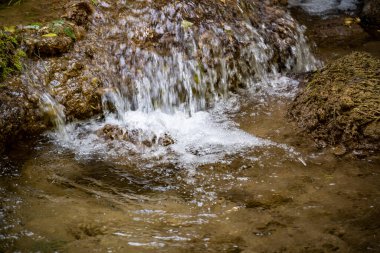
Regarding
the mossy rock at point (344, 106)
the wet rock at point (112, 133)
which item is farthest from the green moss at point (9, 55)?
the mossy rock at point (344, 106)

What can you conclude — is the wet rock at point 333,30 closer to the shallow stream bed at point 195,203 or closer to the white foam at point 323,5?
the white foam at point 323,5

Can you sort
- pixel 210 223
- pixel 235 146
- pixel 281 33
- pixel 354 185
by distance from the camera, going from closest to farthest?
pixel 210 223 → pixel 354 185 → pixel 235 146 → pixel 281 33

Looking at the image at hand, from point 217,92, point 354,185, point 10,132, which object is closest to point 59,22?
point 10,132

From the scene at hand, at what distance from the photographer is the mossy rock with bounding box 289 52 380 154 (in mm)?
4418

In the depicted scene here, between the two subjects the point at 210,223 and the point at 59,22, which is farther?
the point at 59,22

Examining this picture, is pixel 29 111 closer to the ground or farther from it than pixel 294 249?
farther from it

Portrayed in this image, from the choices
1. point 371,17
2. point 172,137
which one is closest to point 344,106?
point 172,137

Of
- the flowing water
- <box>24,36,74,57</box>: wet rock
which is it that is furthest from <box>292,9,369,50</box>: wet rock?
<box>24,36,74,57</box>: wet rock

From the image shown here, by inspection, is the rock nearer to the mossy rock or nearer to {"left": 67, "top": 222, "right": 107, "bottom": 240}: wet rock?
the mossy rock

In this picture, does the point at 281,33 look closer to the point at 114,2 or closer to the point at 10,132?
the point at 114,2

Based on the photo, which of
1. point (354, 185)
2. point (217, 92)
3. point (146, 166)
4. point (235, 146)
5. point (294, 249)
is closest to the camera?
point (294, 249)

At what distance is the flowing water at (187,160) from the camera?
299 cm

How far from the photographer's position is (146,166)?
167 inches

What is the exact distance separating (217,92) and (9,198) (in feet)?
11.2
